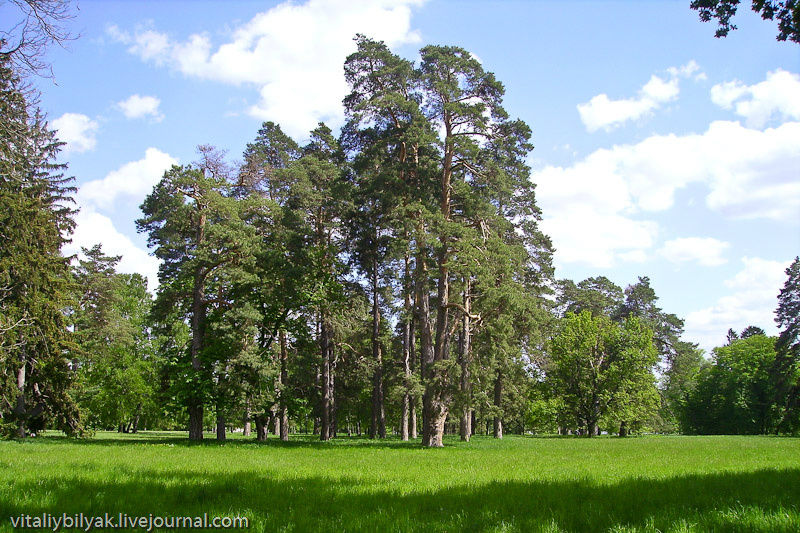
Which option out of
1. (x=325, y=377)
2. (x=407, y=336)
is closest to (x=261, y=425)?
(x=325, y=377)

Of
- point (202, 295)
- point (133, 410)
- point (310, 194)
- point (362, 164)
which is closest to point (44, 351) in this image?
point (202, 295)

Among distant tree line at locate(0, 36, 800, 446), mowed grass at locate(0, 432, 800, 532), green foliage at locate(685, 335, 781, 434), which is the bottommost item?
green foliage at locate(685, 335, 781, 434)

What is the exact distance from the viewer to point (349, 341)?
39844 millimetres

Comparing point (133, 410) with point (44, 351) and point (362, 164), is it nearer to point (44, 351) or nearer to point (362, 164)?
point (44, 351)

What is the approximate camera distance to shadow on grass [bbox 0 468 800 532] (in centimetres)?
629

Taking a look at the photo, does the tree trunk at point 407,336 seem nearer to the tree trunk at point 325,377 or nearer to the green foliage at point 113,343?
the tree trunk at point 325,377

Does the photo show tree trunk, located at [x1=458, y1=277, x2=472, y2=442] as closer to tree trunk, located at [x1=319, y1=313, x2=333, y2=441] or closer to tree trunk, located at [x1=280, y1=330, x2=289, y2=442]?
tree trunk, located at [x1=319, y1=313, x2=333, y2=441]

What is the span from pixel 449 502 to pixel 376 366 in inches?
1115

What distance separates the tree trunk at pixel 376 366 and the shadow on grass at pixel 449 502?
2498 cm

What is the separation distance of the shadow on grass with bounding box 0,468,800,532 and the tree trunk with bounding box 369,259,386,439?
24985 mm

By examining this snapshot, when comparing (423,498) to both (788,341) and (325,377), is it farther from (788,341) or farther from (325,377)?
(788,341)

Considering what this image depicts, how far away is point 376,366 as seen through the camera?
3622 cm

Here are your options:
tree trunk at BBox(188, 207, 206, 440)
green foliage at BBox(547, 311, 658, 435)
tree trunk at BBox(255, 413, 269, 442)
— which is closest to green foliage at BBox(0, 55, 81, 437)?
tree trunk at BBox(188, 207, 206, 440)

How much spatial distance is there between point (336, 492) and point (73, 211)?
128ft
